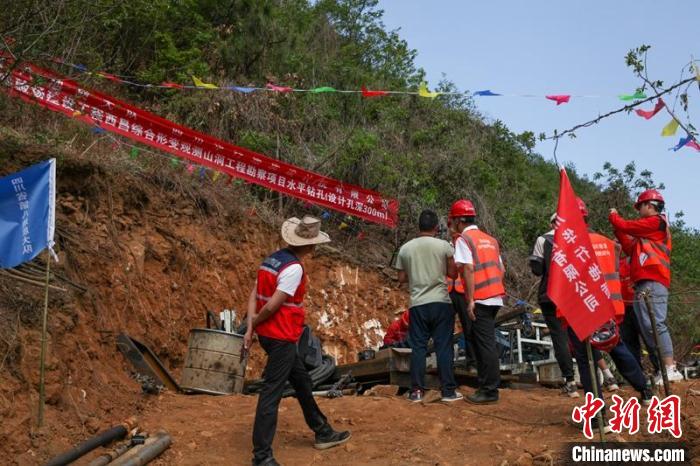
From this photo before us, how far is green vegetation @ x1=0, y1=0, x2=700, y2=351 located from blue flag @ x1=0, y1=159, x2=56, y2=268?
5623mm

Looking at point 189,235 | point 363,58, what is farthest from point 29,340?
point 363,58

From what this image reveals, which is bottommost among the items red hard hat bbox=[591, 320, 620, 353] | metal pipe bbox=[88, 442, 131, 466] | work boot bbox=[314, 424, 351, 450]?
metal pipe bbox=[88, 442, 131, 466]

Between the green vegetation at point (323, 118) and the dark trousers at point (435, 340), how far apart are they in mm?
7308

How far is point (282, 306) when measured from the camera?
6.38 metres

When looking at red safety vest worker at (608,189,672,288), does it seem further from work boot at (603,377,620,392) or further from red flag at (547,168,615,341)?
red flag at (547,168,615,341)

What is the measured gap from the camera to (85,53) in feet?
46.7

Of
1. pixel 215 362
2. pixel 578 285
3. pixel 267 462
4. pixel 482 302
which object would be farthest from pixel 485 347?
pixel 215 362

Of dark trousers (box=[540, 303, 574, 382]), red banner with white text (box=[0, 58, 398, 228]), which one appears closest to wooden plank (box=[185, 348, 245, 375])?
dark trousers (box=[540, 303, 574, 382])

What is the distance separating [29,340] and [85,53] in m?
8.18

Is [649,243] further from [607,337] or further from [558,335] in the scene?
[607,337]

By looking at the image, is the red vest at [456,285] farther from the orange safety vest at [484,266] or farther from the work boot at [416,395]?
the work boot at [416,395]

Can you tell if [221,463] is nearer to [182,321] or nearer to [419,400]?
[419,400]
